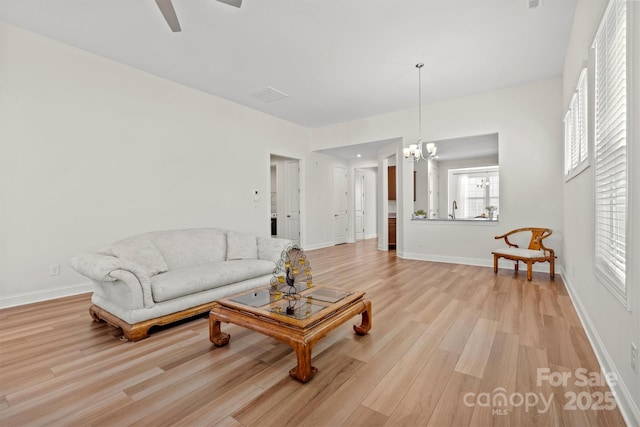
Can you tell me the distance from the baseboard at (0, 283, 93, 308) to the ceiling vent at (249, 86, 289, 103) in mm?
3797

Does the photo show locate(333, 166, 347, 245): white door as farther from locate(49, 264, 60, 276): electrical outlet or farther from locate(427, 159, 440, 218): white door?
locate(49, 264, 60, 276): electrical outlet

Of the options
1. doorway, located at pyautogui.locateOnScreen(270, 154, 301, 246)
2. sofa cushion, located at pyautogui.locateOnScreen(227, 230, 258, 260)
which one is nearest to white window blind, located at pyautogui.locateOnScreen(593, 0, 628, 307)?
sofa cushion, located at pyautogui.locateOnScreen(227, 230, 258, 260)

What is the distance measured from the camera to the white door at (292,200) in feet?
25.1

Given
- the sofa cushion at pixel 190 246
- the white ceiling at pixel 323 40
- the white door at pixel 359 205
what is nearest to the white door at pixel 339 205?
the white door at pixel 359 205

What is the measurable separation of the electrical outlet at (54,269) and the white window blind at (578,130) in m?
5.70

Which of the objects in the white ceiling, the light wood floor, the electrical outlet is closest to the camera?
the light wood floor

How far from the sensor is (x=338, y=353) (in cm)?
223

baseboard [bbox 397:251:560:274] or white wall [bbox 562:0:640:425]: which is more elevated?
white wall [bbox 562:0:640:425]

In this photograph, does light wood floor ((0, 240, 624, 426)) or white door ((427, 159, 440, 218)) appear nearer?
light wood floor ((0, 240, 624, 426))

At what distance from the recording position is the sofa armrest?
8.06 feet

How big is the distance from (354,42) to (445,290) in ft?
10.8

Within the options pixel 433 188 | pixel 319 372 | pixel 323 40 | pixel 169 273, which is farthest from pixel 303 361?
pixel 433 188

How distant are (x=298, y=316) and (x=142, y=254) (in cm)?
199

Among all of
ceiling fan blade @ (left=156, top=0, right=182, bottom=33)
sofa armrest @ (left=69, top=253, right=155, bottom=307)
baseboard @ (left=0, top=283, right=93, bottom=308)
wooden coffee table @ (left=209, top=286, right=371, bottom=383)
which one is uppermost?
ceiling fan blade @ (left=156, top=0, right=182, bottom=33)
